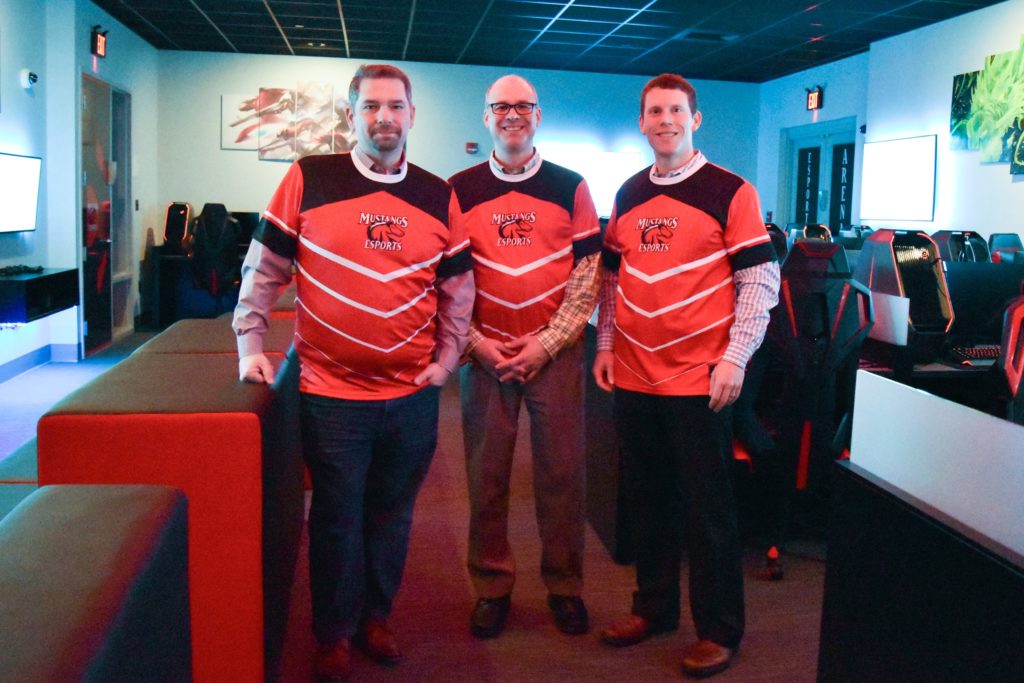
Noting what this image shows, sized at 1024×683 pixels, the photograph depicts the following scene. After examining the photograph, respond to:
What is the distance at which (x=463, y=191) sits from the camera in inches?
99.1

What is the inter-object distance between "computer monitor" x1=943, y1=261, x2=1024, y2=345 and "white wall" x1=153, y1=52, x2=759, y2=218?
7.30m

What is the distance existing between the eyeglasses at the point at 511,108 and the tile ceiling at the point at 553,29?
18.3 ft

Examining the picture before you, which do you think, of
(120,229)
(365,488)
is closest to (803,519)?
(365,488)

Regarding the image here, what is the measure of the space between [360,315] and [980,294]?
3.08 meters

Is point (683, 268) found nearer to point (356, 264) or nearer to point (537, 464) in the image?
point (537, 464)

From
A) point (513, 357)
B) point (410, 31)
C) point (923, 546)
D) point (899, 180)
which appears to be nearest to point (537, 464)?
point (513, 357)

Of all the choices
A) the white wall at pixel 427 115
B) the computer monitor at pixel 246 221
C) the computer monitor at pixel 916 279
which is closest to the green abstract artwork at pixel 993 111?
the computer monitor at pixel 916 279

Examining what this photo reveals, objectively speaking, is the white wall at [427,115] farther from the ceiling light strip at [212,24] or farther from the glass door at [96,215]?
the glass door at [96,215]

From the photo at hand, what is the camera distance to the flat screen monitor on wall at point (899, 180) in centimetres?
807

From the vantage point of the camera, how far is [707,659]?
2361mm

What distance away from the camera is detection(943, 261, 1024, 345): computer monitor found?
3963 millimetres

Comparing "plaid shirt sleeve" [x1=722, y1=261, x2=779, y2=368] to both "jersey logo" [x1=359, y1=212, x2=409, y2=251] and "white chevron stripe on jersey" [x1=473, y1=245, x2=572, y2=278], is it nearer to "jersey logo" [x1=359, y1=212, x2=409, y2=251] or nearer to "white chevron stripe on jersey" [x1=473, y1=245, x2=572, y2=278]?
"white chevron stripe on jersey" [x1=473, y1=245, x2=572, y2=278]

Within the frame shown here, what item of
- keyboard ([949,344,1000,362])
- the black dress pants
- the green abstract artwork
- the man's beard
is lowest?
the black dress pants

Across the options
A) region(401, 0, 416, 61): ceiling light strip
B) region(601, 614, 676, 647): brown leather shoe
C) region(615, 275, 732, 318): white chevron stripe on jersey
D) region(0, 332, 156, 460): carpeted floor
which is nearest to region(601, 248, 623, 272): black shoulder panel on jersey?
region(615, 275, 732, 318): white chevron stripe on jersey
